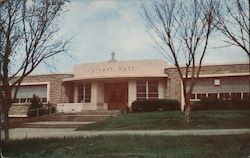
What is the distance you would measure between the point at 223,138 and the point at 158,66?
7.12 m

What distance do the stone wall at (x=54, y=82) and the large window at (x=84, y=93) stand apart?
0.73 meters

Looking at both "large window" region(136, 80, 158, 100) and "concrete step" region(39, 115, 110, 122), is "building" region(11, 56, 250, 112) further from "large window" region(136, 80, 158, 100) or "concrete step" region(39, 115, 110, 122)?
"concrete step" region(39, 115, 110, 122)

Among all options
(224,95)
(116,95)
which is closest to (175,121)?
(224,95)

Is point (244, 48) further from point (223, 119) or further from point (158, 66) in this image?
point (158, 66)

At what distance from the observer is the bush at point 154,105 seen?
46.1 ft

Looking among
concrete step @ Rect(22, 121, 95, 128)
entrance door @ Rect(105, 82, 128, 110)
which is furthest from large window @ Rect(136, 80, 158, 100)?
concrete step @ Rect(22, 121, 95, 128)

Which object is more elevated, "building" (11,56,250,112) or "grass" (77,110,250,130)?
"building" (11,56,250,112)

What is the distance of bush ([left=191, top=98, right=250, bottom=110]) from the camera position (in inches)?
437

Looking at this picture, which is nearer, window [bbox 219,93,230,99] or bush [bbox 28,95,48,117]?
bush [bbox 28,95,48,117]

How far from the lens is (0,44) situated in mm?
8664

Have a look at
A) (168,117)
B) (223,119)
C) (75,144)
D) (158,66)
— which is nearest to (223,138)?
(223,119)

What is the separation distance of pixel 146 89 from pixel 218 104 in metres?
4.10

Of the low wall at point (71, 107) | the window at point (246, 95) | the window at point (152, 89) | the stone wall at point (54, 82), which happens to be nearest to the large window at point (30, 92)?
the stone wall at point (54, 82)

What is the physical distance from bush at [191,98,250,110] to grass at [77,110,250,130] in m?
0.42
